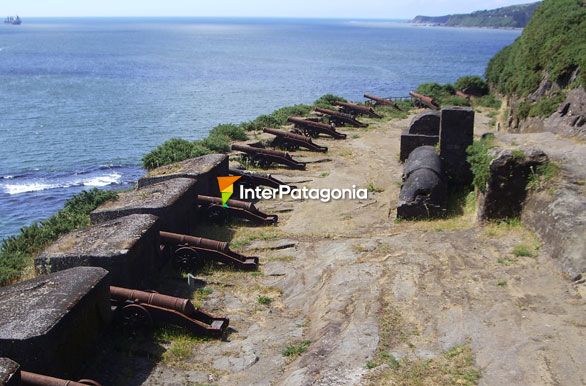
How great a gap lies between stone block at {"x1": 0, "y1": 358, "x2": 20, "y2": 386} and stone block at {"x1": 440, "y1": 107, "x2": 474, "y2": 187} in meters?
12.6

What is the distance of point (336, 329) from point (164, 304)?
2848 millimetres

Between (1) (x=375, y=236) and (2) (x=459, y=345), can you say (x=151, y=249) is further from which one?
(2) (x=459, y=345)

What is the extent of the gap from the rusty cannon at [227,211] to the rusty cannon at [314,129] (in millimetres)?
12302

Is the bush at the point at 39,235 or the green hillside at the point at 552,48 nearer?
the bush at the point at 39,235

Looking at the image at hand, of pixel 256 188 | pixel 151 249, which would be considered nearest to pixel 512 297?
pixel 151 249

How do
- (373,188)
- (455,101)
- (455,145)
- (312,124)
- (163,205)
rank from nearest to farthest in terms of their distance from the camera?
(163,205), (455,145), (373,188), (312,124), (455,101)

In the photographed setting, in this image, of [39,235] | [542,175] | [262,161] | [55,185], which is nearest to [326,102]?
[262,161]

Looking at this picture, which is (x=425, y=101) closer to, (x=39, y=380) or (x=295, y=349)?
(x=295, y=349)

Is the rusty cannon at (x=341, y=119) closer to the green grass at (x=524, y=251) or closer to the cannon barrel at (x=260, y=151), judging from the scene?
the cannon barrel at (x=260, y=151)

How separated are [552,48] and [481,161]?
13.0m

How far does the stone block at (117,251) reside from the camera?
35.1ft

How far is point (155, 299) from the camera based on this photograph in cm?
1002

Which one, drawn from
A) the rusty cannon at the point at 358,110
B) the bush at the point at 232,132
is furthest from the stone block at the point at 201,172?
the rusty cannon at the point at 358,110

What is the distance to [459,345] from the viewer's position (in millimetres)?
8258
